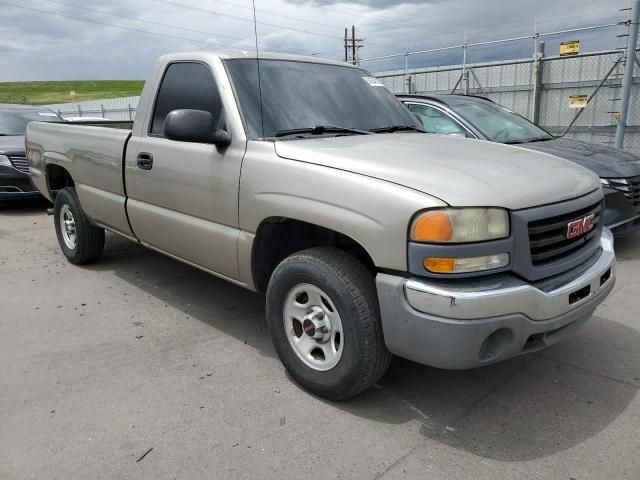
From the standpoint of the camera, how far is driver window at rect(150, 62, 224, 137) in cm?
357

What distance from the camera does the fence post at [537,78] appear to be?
11922 millimetres

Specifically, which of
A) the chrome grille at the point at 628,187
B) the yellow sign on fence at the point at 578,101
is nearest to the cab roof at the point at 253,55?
the chrome grille at the point at 628,187

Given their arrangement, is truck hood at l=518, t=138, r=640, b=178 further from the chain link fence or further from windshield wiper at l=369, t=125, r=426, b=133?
the chain link fence

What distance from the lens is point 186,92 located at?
3.85 meters

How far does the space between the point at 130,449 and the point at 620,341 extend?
3.16m

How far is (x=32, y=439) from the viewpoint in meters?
2.67

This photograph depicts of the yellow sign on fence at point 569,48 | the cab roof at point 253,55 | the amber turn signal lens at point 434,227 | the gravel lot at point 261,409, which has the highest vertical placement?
the yellow sign on fence at point 569,48

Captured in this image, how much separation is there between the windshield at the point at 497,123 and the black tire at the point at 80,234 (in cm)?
432

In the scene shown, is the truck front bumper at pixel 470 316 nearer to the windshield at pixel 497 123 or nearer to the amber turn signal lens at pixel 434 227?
the amber turn signal lens at pixel 434 227

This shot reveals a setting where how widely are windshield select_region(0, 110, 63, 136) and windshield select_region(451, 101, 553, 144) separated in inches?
277

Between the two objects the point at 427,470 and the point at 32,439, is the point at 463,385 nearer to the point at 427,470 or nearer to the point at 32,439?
the point at 427,470

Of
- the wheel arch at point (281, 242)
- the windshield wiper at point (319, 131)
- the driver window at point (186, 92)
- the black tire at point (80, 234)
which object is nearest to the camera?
the wheel arch at point (281, 242)

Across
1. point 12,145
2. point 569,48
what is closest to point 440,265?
point 12,145

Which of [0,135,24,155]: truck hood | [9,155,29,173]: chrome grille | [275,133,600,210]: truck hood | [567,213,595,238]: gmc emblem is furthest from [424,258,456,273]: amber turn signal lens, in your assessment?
[0,135,24,155]: truck hood
